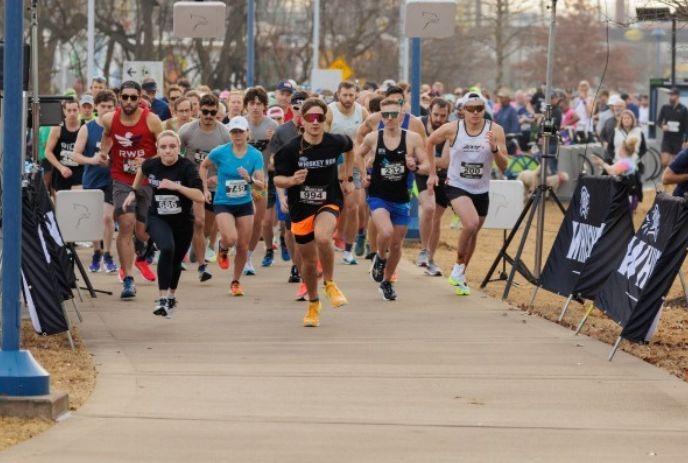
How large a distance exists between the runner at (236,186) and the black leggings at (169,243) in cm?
140

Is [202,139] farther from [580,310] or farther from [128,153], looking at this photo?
[580,310]

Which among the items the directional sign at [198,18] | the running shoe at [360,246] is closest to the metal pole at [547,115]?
the running shoe at [360,246]

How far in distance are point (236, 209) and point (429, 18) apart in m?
6.24

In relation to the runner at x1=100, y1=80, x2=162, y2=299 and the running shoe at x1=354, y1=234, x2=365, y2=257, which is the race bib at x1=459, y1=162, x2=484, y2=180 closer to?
the runner at x1=100, y1=80, x2=162, y2=299

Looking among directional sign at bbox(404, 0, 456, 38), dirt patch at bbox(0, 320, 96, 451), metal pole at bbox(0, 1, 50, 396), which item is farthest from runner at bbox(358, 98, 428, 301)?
metal pole at bbox(0, 1, 50, 396)

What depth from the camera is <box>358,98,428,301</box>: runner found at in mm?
14750

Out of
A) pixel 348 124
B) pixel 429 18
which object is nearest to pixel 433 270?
pixel 348 124

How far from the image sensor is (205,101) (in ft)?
52.2

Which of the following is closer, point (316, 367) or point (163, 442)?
point (163, 442)

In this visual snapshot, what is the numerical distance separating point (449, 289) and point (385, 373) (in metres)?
5.25

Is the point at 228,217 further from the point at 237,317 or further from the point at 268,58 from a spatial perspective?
the point at 268,58

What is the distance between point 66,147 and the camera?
18125 mm

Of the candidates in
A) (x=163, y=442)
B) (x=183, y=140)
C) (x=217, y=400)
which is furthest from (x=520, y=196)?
(x=163, y=442)

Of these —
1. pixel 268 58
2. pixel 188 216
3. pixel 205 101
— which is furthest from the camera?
pixel 268 58
